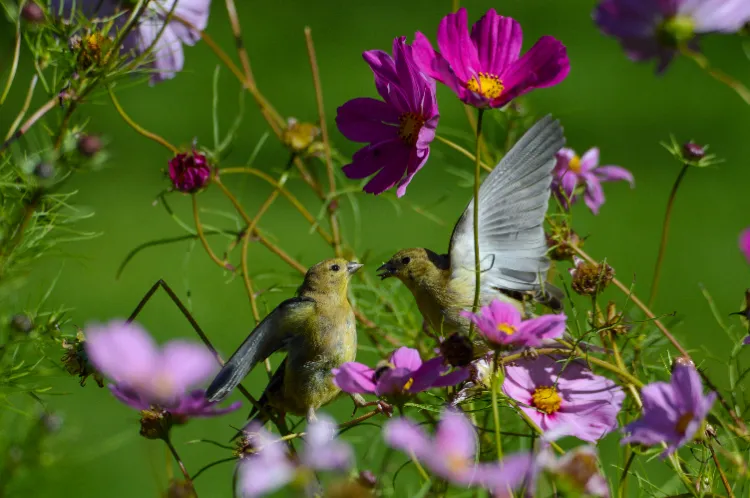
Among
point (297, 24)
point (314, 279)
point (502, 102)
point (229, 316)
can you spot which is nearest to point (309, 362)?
point (314, 279)

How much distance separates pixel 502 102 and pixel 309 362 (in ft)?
0.74

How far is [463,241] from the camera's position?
0.78 meters

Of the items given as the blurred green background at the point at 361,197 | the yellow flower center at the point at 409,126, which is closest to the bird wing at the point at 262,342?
the yellow flower center at the point at 409,126

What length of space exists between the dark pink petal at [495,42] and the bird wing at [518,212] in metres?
0.08

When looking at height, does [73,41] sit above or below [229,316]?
above

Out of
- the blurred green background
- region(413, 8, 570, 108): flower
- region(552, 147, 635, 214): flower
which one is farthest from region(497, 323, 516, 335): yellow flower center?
the blurred green background

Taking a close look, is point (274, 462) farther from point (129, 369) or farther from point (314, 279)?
point (314, 279)

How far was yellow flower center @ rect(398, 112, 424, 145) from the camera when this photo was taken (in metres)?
0.60

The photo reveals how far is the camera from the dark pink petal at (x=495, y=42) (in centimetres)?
58

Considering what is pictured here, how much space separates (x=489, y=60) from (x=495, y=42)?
0.01 m

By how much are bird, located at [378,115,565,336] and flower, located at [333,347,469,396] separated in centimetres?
12

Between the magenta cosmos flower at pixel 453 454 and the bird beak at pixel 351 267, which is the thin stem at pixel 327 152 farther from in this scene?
the magenta cosmos flower at pixel 453 454

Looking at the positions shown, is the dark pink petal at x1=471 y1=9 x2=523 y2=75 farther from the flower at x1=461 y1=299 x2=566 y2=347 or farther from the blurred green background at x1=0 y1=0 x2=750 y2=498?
the blurred green background at x1=0 y1=0 x2=750 y2=498

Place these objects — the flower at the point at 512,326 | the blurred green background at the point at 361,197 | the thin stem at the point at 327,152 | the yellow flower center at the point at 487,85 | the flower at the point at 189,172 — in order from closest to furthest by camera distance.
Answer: the flower at the point at 512,326 < the yellow flower center at the point at 487,85 < the flower at the point at 189,172 < the thin stem at the point at 327,152 < the blurred green background at the point at 361,197
